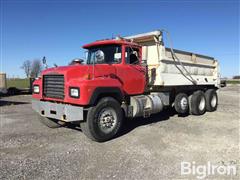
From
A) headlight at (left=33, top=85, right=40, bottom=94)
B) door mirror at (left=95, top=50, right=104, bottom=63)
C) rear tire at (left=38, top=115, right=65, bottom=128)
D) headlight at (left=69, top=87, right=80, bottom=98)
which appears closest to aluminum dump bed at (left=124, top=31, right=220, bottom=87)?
door mirror at (left=95, top=50, right=104, bottom=63)

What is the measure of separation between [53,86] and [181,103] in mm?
5315

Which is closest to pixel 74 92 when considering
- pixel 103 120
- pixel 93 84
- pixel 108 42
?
pixel 93 84

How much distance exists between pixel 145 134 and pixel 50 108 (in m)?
2.81

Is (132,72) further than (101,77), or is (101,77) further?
(132,72)

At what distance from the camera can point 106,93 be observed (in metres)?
6.09

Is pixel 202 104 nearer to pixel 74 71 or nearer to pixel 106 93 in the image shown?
pixel 106 93

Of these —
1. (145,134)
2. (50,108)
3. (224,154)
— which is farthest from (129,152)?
(50,108)

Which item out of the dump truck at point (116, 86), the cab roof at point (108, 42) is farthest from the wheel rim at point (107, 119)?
the cab roof at point (108, 42)

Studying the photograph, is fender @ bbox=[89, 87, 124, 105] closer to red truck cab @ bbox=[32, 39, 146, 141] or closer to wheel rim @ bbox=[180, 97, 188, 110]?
red truck cab @ bbox=[32, 39, 146, 141]

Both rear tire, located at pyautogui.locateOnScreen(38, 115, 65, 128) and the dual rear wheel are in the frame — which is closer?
rear tire, located at pyautogui.locateOnScreen(38, 115, 65, 128)

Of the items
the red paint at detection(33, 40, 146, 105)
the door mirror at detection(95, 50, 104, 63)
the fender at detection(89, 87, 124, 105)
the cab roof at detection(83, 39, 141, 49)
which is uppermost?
the cab roof at detection(83, 39, 141, 49)

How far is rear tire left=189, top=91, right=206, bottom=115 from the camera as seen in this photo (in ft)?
31.8

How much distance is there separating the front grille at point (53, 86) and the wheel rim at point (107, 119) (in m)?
1.16

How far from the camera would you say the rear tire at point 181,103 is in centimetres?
906
